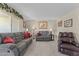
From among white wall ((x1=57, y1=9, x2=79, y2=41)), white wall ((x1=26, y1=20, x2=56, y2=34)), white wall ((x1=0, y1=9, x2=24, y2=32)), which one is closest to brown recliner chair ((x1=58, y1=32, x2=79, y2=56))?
white wall ((x1=57, y1=9, x2=79, y2=41))

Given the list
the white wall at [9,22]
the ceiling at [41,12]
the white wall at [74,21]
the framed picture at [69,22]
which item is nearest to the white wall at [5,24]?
the white wall at [9,22]

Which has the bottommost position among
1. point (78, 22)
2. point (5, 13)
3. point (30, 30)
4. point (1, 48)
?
point (1, 48)

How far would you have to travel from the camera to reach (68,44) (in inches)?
171

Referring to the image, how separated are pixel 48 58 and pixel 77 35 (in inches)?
134

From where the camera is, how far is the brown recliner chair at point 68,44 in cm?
382

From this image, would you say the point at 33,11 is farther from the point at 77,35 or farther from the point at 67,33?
the point at 77,35

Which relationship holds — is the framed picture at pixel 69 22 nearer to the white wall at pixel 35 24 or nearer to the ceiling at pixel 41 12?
the ceiling at pixel 41 12

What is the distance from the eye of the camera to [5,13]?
4.30 meters

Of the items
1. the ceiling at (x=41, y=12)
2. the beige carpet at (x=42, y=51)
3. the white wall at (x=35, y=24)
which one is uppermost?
the ceiling at (x=41, y=12)

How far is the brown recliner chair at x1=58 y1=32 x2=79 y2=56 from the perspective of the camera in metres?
3.82

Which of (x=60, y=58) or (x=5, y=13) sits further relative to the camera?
(x=5, y=13)

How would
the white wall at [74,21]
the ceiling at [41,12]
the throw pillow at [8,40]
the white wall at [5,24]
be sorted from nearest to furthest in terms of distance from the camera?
1. the throw pillow at [8,40]
2. the white wall at [5,24]
3. the ceiling at [41,12]
4. the white wall at [74,21]

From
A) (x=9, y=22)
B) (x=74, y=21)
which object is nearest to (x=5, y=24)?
(x=9, y=22)

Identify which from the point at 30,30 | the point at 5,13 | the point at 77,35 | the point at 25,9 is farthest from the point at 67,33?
the point at 5,13
